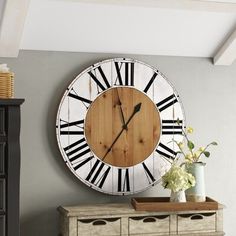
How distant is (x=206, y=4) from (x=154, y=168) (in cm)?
124

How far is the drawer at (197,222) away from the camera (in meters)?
3.91

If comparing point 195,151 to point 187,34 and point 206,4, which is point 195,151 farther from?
point 206,4

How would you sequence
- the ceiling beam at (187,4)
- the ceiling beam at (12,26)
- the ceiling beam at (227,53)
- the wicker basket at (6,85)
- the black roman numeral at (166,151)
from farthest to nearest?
the black roman numeral at (166,151) → the ceiling beam at (227,53) → the ceiling beam at (187,4) → the wicker basket at (6,85) → the ceiling beam at (12,26)

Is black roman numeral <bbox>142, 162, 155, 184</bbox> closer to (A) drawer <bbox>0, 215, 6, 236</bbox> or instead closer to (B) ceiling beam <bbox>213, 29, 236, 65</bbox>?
(B) ceiling beam <bbox>213, 29, 236, 65</bbox>

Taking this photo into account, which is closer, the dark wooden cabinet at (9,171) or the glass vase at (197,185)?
the dark wooden cabinet at (9,171)

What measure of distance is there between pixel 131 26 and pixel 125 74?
15.1 inches

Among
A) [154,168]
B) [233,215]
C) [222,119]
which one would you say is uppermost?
[222,119]

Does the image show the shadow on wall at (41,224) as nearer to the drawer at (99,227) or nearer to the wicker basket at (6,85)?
the drawer at (99,227)

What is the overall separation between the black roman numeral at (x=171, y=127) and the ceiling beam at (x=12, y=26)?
119 cm

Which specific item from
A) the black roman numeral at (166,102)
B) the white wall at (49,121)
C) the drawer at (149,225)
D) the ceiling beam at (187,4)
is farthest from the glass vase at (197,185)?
the ceiling beam at (187,4)

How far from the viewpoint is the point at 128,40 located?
4098 mm

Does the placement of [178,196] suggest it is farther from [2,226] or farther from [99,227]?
[2,226]

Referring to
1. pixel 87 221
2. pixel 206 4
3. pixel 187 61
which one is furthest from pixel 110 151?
pixel 206 4

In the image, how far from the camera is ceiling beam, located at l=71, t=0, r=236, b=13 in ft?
11.9
